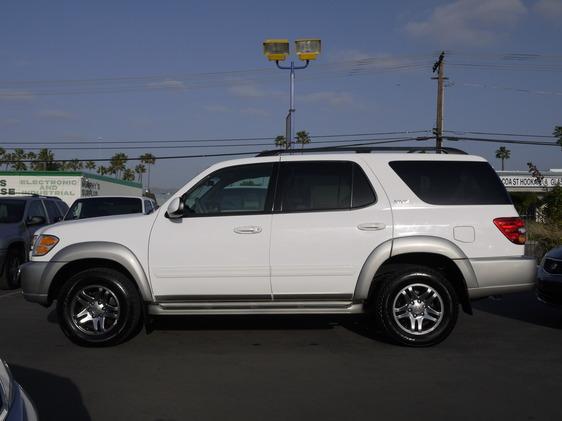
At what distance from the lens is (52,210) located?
13516mm

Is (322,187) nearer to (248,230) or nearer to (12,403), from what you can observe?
(248,230)

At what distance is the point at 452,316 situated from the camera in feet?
20.6

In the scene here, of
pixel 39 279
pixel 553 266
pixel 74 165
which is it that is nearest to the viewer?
pixel 39 279

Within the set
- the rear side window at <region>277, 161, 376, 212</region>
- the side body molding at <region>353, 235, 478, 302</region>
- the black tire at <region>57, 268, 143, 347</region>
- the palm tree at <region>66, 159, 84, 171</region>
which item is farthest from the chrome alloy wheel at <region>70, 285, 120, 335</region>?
the palm tree at <region>66, 159, 84, 171</region>

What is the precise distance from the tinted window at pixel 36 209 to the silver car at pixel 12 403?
9.75m

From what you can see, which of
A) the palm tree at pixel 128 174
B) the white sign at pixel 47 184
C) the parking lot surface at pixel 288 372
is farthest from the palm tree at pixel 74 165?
the parking lot surface at pixel 288 372

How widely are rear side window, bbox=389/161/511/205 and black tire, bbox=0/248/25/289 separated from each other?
7826 millimetres

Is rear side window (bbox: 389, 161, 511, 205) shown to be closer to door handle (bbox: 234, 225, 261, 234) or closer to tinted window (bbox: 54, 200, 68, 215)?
door handle (bbox: 234, 225, 261, 234)

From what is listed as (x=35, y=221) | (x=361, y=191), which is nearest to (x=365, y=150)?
(x=361, y=191)

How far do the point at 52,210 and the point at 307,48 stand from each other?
8.66 meters

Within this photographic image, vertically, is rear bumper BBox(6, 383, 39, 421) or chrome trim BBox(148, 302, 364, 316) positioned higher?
rear bumper BBox(6, 383, 39, 421)

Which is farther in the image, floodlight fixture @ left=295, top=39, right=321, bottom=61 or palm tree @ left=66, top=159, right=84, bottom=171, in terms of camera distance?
palm tree @ left=66, top=159, right=84, bottom=171

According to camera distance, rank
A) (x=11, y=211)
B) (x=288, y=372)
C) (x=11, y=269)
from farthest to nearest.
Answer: (x=11, y=211) → (x=11, y=269) → (x=288, y=372)

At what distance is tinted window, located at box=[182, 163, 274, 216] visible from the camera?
6.39m
